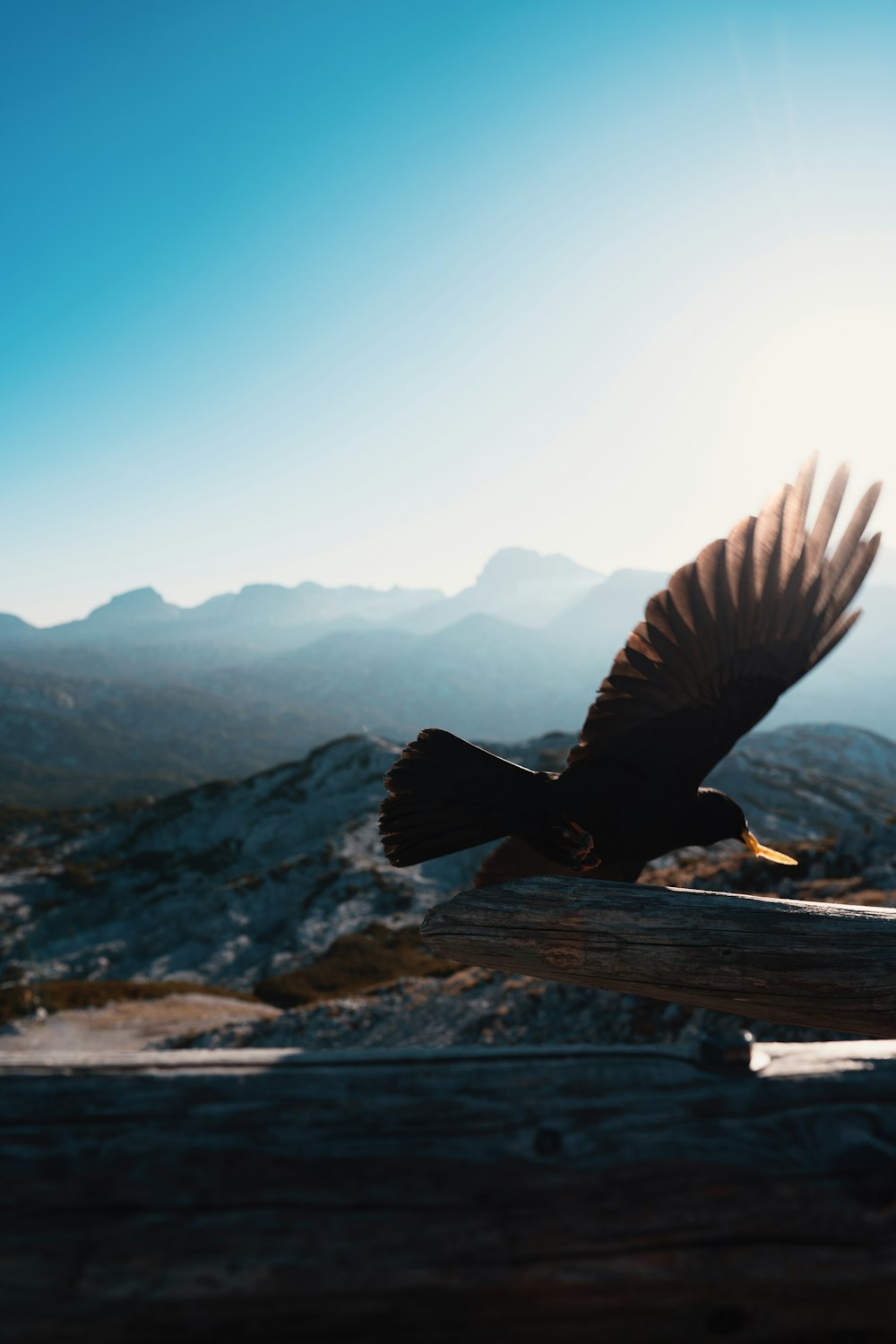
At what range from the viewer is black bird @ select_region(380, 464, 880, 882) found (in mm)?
3467

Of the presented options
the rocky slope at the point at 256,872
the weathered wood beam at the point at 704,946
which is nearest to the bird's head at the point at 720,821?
the weathered wood beam at the point at 704,946

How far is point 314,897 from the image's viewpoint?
1489 inches

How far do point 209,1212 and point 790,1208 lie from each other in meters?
1.09

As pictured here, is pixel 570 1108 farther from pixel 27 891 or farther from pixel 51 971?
pixel 27 891

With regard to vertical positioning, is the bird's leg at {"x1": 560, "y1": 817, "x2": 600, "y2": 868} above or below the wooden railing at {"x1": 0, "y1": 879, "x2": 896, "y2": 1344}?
above

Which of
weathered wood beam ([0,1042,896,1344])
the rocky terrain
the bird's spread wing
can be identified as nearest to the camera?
weathered wood beam ([0,1042,896,1344])

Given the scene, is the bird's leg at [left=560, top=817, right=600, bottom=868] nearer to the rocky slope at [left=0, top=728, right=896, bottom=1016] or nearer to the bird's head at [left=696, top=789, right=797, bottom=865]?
the bird's head at [left=696, top=789, right=797, bottom=865]

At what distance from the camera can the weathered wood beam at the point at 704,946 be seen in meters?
2.27

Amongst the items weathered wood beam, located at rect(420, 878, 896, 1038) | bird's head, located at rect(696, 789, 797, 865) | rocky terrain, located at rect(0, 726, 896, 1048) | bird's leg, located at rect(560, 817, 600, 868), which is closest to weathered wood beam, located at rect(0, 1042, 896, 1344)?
weathered wood beam, located at rect(420, 878, 896, 1038)

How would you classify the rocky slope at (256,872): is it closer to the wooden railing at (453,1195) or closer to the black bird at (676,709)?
the black bird at (676,709)

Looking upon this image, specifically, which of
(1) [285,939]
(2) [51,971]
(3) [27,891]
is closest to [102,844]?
(3) [27,891]

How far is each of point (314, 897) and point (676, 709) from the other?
36921mm

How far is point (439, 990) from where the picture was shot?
791 inches

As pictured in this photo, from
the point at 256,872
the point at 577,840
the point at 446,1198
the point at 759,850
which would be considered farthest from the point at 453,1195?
the point at 256,872
